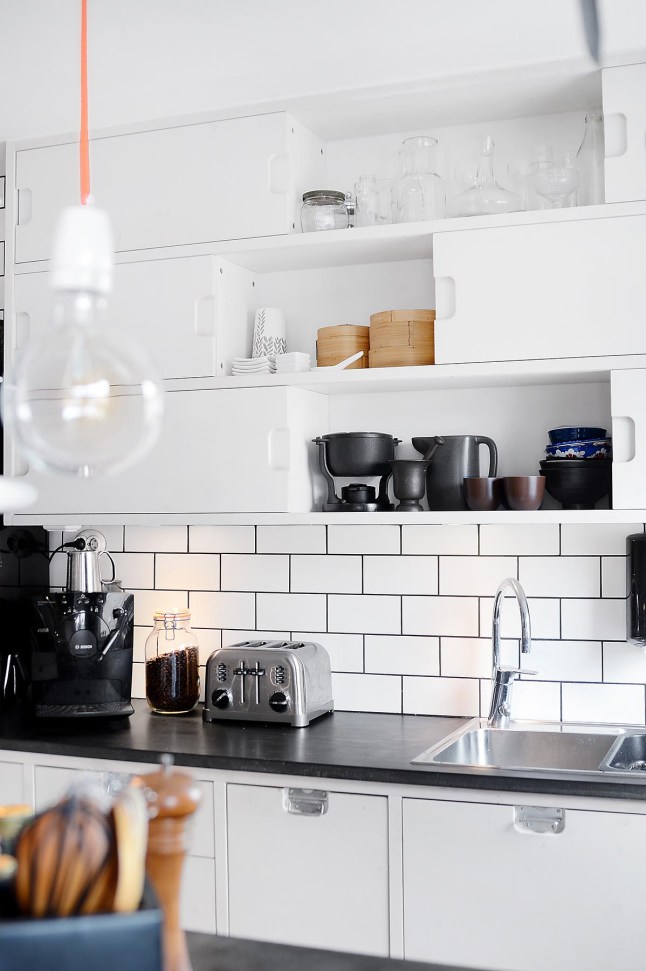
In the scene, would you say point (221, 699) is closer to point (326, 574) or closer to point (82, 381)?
point (326, 574)

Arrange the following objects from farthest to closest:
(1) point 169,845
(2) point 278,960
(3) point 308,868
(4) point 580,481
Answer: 1. (4) point 580,481
2. (3) point 308,868
3. (2) point 278,960
4. (1) point 169,845

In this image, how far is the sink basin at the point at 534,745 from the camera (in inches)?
101

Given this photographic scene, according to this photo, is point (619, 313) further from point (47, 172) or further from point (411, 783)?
point (47, 172)

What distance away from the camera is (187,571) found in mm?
3107

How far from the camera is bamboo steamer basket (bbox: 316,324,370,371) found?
9.00ft

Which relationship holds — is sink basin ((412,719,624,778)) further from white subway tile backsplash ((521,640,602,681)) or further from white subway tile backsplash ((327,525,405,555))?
white subway tile backsplash ((327,525,405,555))

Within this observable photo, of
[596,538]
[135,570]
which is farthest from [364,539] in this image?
[135,570]

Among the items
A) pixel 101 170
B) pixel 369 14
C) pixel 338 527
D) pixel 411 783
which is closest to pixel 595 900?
pixel 411 783

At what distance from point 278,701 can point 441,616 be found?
507 mm

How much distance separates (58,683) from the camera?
280cm

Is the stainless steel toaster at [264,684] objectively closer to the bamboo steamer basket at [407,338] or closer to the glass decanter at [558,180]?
the bamboo steamer basket at [407,338]

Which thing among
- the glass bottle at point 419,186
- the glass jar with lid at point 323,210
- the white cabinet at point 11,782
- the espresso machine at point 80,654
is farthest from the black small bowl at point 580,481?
the white cabinet at point 11,782

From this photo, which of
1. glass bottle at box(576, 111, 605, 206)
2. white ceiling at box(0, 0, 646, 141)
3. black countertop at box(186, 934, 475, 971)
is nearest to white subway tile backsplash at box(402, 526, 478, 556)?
glass bottle at box(576, 111, 605, 206)

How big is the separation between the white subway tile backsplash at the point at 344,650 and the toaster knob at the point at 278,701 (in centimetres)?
29
